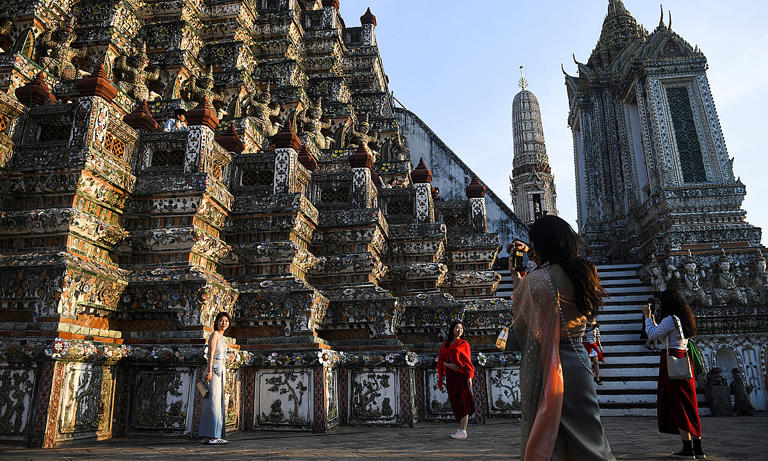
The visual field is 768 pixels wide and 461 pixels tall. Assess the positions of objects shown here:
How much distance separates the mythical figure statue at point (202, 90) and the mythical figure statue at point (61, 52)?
1807mm

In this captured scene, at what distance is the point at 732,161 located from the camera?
44.3 ft

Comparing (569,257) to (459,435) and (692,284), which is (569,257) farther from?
(692,284)

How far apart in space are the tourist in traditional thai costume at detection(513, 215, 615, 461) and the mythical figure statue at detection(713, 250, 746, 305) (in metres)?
10.6

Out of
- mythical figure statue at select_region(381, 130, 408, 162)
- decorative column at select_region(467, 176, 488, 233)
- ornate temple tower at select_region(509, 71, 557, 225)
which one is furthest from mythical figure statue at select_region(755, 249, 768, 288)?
ornate temple tower at select_region(509, 71, 557, 225)

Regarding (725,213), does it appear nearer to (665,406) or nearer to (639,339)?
(639,339)

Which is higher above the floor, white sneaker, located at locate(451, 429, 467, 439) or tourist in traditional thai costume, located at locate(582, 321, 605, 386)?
tourist in traditional thai costume, located at locate(582, 321, 605, 386)

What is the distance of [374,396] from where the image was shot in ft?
21.1

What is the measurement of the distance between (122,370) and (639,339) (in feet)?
31.1

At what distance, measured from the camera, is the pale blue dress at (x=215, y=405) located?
4711 millimetres

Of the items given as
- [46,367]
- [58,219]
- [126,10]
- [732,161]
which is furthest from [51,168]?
[732,161]

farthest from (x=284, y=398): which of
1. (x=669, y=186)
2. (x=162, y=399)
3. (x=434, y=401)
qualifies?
(x=669, y=186)

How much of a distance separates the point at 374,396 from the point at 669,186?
11.0 meters

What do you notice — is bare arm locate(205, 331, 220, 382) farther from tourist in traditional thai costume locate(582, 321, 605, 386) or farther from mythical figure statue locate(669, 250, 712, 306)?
mythical figure statue locate(669, 250, 712, 306)

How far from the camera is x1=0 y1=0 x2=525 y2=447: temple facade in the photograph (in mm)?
4613
